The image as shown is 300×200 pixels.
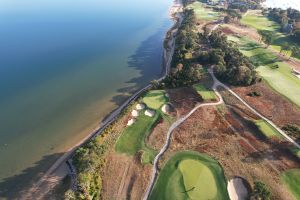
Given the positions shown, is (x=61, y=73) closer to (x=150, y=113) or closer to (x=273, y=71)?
(x=150, y=113)

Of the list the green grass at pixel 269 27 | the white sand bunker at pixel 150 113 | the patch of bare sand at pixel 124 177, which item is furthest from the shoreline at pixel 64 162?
the green grass at pixel 269 27

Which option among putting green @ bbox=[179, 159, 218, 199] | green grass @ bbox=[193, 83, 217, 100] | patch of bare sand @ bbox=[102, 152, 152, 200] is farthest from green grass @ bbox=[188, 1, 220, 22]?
patch of bare sand @ bbox=[102, 152, 152, 200]

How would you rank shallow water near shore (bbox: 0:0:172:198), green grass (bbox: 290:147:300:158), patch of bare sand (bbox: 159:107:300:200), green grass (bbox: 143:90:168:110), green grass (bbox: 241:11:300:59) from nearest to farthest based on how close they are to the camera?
patch of bare sand (bbox: 159:107:300:200), green grass (bbox: 290:147:300:158), shallow water near shore (bbox: 0:0:172:198), green grass (bbox: 143:90:168:110), green grass (bbox: 241:11:300:59)

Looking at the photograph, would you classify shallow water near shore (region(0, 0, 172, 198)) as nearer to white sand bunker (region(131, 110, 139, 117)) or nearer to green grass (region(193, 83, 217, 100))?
white sand bunker (region(131, 110, 139, 117))

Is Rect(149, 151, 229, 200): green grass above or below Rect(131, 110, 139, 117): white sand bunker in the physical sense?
below

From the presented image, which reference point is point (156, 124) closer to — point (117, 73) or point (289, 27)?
point (117, 73)

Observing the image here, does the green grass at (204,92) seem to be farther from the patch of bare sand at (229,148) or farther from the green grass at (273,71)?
the green grass at (273,71)

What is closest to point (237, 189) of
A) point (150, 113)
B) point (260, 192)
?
point (260, 192)

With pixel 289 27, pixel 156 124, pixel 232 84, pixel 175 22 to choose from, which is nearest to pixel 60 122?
pixel 156 124

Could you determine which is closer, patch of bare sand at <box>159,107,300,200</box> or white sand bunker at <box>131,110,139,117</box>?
patch of bare sand at <box>159,107,300,200</box>
